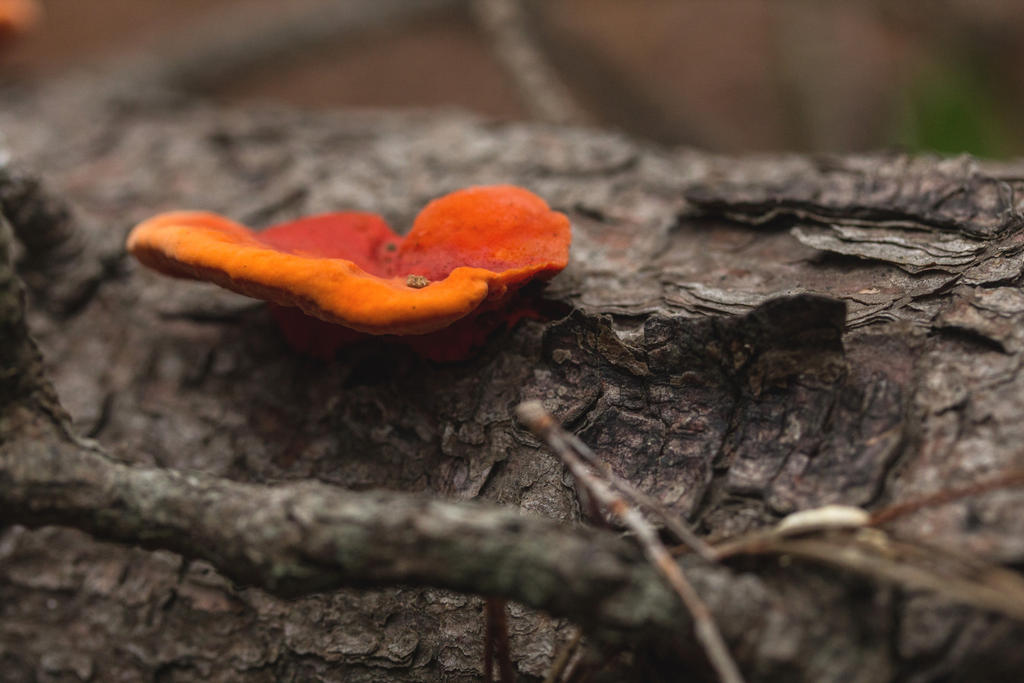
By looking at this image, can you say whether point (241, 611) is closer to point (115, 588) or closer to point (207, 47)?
point (115, 588)

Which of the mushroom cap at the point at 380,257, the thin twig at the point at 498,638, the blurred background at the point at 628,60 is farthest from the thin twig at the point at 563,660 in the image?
the blurred background at the point at 628,60

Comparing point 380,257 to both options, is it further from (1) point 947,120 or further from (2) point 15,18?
(1) point 947,120

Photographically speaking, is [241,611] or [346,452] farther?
[346,452]

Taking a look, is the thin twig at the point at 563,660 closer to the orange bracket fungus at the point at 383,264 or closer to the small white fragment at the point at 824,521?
the small white fragment at the point at 824,521

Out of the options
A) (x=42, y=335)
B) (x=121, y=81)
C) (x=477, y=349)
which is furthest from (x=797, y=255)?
(x=121, y=81)

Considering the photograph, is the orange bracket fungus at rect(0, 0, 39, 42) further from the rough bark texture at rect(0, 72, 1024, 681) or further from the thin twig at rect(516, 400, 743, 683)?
the thin twig at rect(516, 400, 743, 683)

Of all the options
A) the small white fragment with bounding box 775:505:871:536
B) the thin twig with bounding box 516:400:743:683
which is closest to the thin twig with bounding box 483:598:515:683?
the thin twig with bounding box 516:400:743:683
